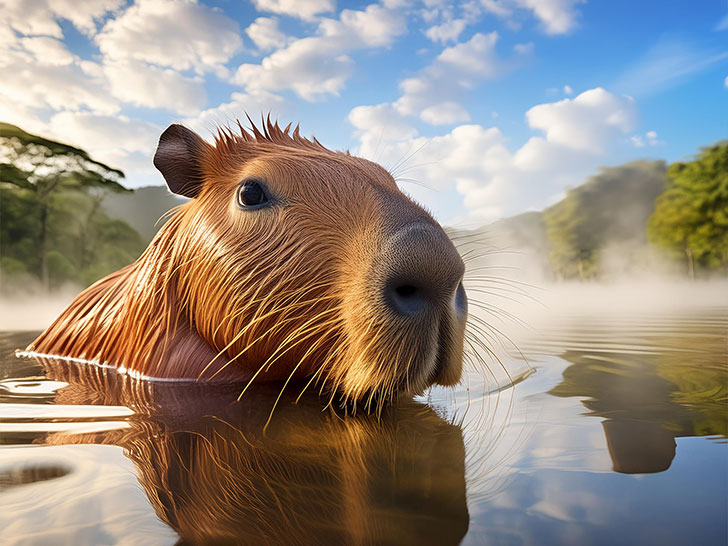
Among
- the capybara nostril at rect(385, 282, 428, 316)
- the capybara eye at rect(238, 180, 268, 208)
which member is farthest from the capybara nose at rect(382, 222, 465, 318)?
the capybara eye at rect(238, 180, 268, 208)

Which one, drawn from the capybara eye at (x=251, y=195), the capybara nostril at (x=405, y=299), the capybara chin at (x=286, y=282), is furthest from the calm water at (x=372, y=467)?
the capybara eye at (x=251, y=195)

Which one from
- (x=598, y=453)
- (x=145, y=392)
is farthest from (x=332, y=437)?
(x=145, y=392)

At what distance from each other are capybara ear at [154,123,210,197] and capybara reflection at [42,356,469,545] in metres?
1.04

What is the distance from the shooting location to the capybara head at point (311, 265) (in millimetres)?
1585

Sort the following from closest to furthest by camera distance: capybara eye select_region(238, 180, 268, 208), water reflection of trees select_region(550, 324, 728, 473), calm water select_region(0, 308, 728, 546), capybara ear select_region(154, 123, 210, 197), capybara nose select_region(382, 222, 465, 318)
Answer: calm water select_region(0, 308, 728, 546)
water reflection of trees select_region(550, 324, 728, 473)
capybara nose select_region(382, 222, 465, 318)
capybara eye select_region(238, 180, 268, 208)
capybara ear select_region(154, 123, 210, 197)

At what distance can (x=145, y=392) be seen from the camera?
6.81ft

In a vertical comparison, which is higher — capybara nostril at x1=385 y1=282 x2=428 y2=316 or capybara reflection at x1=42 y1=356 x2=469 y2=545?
capybara nostril at x1=385 y1=282 x2=428 y2=316

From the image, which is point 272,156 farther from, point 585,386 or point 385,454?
point 585,386

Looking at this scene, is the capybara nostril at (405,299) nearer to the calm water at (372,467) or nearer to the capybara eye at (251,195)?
the calm water at (372,467)

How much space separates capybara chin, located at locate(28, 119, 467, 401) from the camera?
5.22ft

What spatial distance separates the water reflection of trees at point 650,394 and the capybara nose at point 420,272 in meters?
0.60

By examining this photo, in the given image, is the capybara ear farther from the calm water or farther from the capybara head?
the calm water

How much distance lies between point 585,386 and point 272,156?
1.62 metres

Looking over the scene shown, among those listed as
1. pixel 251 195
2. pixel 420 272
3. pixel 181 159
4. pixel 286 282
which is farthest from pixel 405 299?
pixel 181 159
